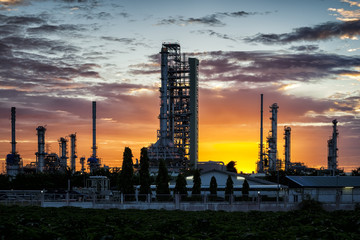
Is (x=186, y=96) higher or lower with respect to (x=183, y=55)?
lower

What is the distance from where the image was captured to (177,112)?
149375 mm

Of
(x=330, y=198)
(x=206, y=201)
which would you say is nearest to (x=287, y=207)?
(x=330, y=198)

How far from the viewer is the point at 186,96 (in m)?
147

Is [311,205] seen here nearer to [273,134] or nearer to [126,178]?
[126,178]

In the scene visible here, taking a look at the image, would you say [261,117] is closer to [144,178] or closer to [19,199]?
[144,178]

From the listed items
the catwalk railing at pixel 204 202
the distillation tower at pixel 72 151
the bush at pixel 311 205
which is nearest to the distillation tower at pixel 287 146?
the distillation tower at pixel 72 151

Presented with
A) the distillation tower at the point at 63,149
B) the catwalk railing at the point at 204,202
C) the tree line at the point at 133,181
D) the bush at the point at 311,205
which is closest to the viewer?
the bush at the point at 311,205

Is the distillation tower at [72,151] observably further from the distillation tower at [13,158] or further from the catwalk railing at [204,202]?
the catwalk railing at [204,202]

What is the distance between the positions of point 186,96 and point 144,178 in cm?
8233

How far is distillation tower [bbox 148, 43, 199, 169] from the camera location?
142125 millimetres

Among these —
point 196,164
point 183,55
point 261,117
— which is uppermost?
point 183,55

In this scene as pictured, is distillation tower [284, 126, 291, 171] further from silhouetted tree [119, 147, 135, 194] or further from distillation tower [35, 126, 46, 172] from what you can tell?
silhouetted tree [119, 147, 135, 194]

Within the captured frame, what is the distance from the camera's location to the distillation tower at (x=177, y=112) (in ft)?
466

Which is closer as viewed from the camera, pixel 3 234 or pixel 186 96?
pixel 3 234
